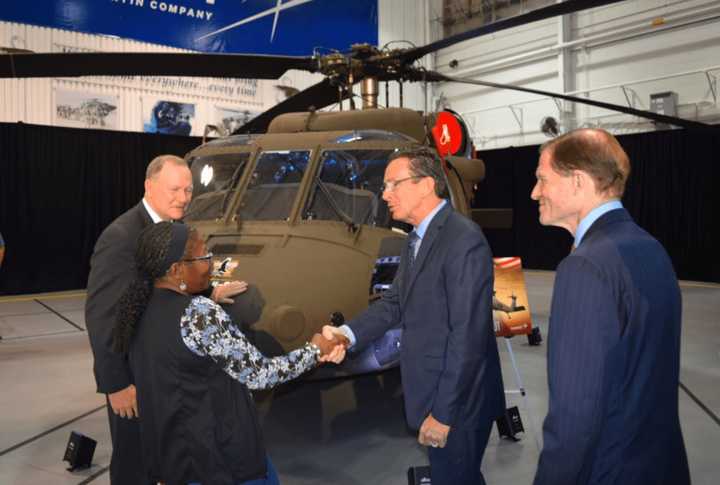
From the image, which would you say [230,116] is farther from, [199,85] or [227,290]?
[227,290]

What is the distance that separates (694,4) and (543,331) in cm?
828

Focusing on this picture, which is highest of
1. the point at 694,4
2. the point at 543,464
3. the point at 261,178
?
the point at 694,4

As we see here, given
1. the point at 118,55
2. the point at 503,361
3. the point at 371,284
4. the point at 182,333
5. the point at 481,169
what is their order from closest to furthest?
the point at 182,333 → the point at 371,284 → the point at 118,55 → the point at 481,169 → the point at 503,361

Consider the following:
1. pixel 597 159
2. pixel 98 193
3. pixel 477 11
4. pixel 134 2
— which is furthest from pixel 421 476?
pixel 477 11

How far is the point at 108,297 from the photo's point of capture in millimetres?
2869

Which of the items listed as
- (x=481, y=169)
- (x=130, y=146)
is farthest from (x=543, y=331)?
(x=130, y=146)

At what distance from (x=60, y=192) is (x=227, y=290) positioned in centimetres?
1099

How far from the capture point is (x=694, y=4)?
42.4ft

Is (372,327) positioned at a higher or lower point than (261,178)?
lower

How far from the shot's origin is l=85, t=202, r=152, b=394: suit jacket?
2.80 m

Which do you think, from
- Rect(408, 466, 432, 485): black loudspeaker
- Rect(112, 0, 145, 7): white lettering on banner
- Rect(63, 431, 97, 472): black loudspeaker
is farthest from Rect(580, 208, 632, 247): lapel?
Rect(112, 0, 145, 7): white lettering on banner

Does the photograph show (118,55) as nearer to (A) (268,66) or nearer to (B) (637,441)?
(A) (268,66)

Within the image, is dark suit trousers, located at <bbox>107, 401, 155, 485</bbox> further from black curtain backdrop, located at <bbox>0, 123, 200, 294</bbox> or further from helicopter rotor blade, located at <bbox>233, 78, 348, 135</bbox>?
black curtain backdrop, located at <bbox>0, 123, 200, 294</bbox>

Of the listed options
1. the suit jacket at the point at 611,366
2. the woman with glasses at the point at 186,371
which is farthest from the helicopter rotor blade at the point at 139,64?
the suit jacket at the point at 611,366
